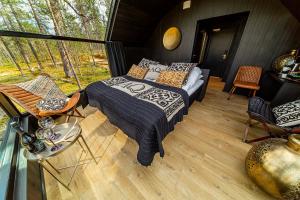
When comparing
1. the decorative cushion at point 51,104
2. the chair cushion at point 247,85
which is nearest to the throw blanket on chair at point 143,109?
the decorative cushion at point 51,104

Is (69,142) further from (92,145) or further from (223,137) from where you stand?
(223,137)

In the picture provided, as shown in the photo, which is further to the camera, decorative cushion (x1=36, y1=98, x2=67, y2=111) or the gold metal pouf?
decorative cushion (x1=36, y1=98, x2=67, y2=111)

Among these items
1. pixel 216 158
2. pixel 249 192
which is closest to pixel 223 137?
pixel 216 158

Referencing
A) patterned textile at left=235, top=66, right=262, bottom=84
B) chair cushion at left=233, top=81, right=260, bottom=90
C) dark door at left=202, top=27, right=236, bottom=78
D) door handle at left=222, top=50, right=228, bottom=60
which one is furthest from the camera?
door handle at left=222, top=50, right=228, bottom=60

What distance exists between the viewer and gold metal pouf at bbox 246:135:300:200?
0.85 metres

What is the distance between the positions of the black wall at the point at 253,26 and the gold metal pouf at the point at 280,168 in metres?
2.39

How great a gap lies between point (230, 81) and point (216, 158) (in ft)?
8.05

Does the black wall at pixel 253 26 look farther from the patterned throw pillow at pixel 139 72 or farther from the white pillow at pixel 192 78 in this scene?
the patterned throw pillow at pixel 139 72

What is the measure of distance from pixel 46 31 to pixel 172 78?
10.8 feet

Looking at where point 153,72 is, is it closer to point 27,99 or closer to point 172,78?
point 172,78

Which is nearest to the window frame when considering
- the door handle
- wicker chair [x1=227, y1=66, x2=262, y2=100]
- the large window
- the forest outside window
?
the large window

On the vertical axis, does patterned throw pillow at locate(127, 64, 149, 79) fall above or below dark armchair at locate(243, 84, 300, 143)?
above

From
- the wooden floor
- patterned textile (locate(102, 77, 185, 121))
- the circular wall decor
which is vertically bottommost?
the wooden floor

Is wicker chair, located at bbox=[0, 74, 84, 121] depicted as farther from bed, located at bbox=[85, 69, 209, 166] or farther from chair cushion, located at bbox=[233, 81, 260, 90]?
chair cushion, located at bbox=[233, 81, 260, 90]
